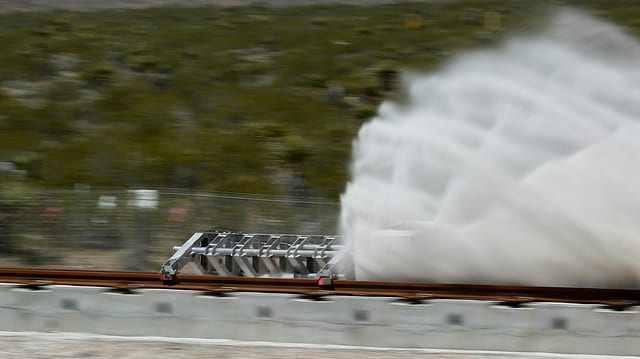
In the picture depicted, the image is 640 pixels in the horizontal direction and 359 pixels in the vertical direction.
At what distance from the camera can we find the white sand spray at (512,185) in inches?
352

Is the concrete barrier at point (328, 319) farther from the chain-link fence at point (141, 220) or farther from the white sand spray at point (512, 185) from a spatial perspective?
the chain-link fence at point (141, 220)

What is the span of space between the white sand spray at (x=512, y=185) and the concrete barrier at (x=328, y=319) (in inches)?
42.7

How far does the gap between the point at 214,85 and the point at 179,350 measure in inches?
1002

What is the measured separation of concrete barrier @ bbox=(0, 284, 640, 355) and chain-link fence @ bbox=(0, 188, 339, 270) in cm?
289

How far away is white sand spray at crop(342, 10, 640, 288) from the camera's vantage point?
29.3 ft

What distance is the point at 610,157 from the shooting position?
29.7 feet

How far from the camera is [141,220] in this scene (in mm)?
11578

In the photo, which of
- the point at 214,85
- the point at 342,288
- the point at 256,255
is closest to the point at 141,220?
the point at 256,255

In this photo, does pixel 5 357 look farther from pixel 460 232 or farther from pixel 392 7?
pixel 392 7

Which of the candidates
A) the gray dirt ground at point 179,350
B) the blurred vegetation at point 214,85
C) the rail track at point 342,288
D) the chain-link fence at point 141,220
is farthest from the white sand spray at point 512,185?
the blurred vegetation at point 214,85

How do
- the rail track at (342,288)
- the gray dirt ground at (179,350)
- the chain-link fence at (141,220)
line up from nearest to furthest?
Answer: the gray dirt ground at (179,350)
the rail track at (342,288)
the chain-link fence at (141,220)

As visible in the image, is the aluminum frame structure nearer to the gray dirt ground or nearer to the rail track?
the rail track

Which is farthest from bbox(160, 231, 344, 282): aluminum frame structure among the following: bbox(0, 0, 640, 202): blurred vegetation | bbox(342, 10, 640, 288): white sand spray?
bbox(0, 0, 640, 202): blurred vegetation

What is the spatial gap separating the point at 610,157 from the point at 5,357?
236 inches
